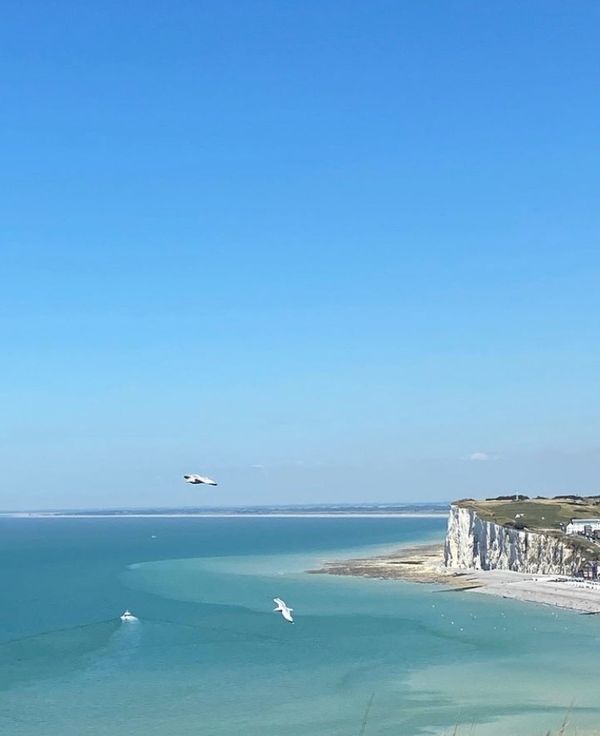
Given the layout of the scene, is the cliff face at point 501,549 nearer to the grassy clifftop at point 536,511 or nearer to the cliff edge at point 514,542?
the cliff edge at point 514,542

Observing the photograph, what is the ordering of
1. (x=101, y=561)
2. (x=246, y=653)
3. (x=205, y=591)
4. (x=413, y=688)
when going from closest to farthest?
(x=413, y=688) < (x=246, y=653) < (x=205, y=591) < (x=101, y=561)

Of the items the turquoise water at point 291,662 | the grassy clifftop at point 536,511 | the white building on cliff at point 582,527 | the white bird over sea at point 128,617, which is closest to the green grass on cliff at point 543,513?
the grassy clifftop at point 536,511

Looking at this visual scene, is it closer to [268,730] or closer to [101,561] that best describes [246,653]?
[268,730]

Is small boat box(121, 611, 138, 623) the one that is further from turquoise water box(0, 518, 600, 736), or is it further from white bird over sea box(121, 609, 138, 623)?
turquoise water box(0, 518, 600, 736)

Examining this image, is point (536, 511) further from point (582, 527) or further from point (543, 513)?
point (582, 527)

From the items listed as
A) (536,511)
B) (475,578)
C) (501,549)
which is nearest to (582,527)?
(501,549)

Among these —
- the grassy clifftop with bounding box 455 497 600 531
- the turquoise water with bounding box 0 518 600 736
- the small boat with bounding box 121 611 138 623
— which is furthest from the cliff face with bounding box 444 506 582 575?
the small boat with bounding box 121 611 138 623

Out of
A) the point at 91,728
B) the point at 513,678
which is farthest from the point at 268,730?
the point at 513,678

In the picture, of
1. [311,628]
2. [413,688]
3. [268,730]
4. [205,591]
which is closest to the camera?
[268,730]
